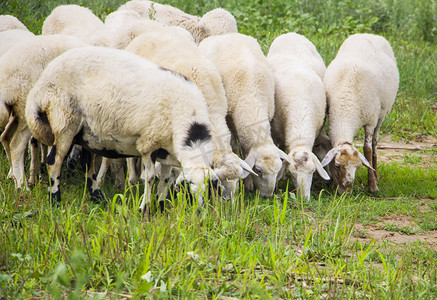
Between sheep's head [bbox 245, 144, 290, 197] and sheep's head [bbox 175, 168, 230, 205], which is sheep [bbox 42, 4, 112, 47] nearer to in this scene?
sheep's head [bbox 245, 144, 290, 197]

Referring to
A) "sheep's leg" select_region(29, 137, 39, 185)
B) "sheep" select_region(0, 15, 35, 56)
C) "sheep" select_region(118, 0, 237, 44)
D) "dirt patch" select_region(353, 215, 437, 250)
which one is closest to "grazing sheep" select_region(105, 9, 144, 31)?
"sheep" select_region(118, 0, 237, 44)

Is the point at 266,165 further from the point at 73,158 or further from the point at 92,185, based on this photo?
the point at 73,158

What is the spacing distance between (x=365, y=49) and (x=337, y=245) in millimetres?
3829

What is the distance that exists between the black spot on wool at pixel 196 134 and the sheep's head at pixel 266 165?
1034 millimetres

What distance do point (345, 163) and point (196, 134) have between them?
220 cm

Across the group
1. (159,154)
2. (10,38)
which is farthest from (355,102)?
(10,38)

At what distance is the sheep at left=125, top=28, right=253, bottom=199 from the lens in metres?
5.28

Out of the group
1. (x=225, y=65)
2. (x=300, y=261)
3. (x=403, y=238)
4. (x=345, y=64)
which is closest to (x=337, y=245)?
(x=300, y=261)

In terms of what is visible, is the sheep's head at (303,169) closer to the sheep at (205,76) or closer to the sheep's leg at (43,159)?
the sheep at (205,76)

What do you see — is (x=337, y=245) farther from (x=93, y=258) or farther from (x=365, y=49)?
(x=365, y=49)

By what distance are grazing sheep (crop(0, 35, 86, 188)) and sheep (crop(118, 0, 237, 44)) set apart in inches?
108

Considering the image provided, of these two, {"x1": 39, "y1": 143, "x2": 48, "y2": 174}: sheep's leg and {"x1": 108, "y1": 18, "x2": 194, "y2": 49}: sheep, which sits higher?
{"x1": 108, "y1": 18, "x2": 194, "y2": 49}: sheep

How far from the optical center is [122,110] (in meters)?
4.79

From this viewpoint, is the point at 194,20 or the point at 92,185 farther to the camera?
the point at 194,20
